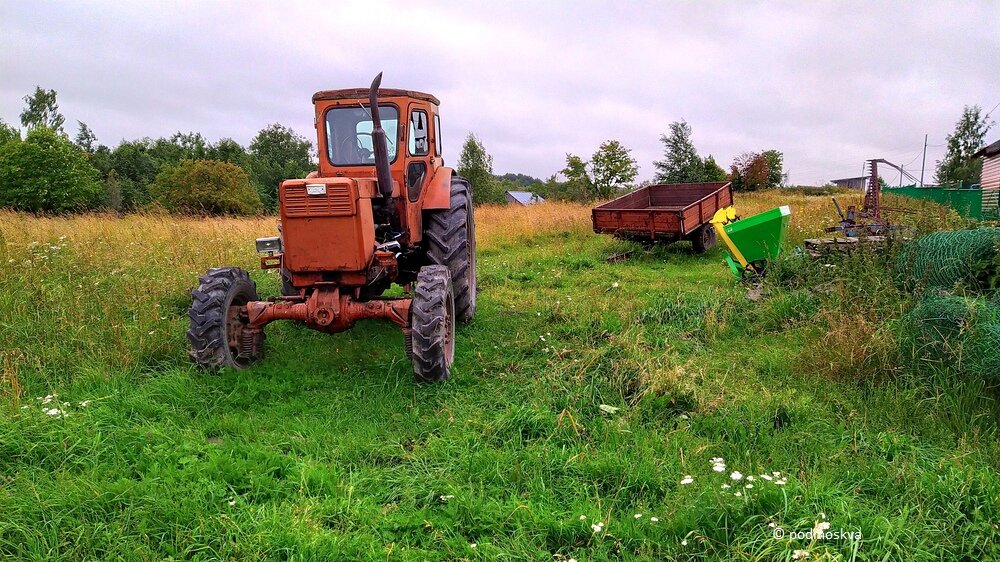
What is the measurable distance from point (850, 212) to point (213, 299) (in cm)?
796

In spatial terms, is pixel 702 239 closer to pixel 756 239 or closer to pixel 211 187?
pixel 756 239

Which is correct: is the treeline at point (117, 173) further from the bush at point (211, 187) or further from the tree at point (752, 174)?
the tree at point (752, 174)

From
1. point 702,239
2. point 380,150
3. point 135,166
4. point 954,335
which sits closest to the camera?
point 954,335

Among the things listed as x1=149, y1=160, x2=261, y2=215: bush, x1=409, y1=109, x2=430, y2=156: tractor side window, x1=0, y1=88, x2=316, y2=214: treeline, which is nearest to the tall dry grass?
x1=409, y1=109, x2=430, y2=156: tractor side window

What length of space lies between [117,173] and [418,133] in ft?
178

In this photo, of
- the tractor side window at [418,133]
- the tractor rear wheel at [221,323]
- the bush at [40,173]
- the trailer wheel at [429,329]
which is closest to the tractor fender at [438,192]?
the tractor side window at [418,133]

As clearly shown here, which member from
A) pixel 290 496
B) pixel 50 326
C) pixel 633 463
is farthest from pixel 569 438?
pixel 50 326

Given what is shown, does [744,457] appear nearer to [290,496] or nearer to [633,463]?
[633,463]

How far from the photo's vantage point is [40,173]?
102 feet

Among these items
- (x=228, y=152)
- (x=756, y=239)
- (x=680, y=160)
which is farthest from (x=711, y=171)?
(x=228, y=152)

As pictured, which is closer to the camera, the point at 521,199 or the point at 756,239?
the point at 756,239

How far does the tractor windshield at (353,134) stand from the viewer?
17.3 ft

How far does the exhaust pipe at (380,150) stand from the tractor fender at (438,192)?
77cm

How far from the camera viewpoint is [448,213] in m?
5.50
